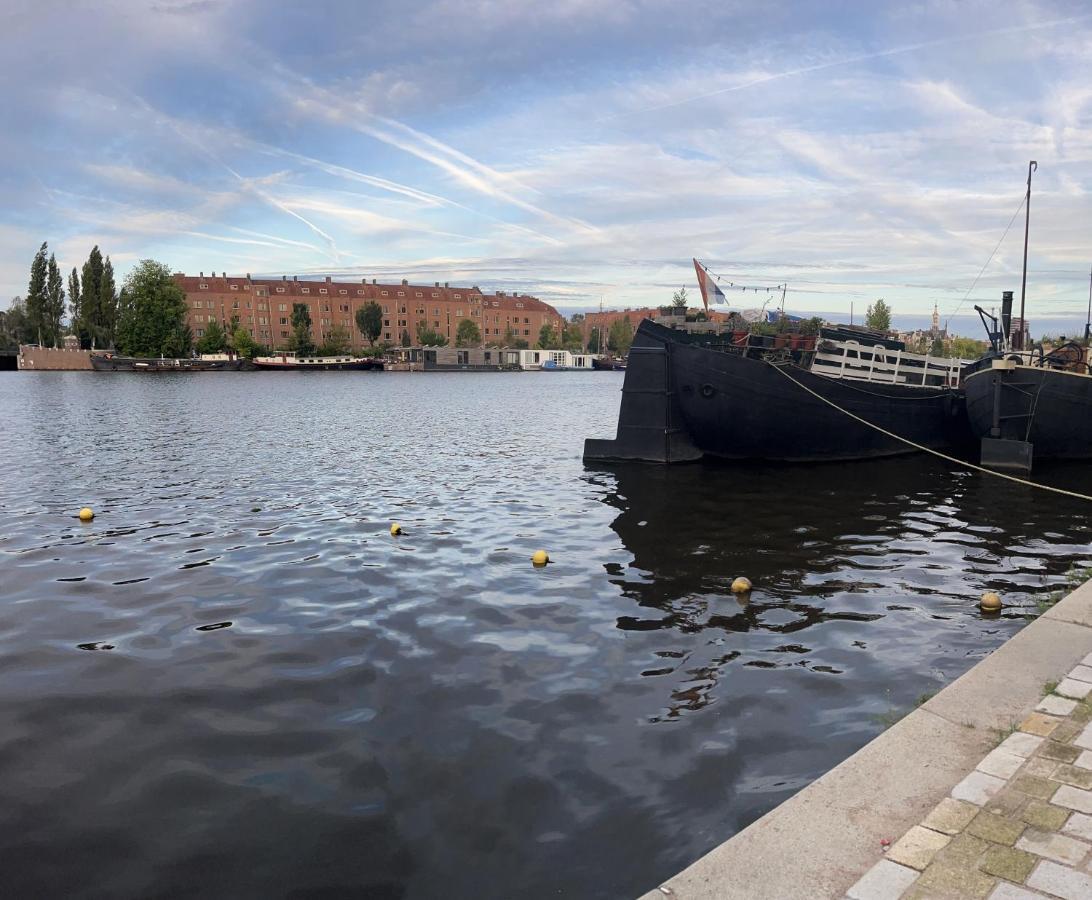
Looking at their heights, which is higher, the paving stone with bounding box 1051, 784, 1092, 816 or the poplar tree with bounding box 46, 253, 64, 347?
the poplar tree with bounding box 46, 253, 64, 347

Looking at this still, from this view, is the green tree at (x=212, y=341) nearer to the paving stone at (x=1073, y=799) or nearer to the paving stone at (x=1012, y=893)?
the paving stone at (x=1073, y=799)

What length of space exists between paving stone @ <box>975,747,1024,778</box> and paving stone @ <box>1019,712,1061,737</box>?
412 mm

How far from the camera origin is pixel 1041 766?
4.28m

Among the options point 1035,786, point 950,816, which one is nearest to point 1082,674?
point 1035,786

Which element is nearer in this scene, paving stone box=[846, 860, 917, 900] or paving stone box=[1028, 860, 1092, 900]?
paving stone box=[1028, 860, 1092, 900]

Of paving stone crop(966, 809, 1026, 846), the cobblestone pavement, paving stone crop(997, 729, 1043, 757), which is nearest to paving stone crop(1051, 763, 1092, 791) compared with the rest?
the cobblestone pavement

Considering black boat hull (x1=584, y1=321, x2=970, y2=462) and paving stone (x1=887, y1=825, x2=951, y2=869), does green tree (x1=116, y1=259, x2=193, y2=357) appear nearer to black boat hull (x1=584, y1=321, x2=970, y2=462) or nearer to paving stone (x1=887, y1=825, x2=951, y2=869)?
black boat hull (x1=584, y1=321, x2=970, y2=462)

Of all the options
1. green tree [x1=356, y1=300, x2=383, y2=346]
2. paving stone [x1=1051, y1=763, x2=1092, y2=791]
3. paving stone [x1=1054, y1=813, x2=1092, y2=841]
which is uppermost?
green tree [x1=356, y1=300, x2=383, y2=346]

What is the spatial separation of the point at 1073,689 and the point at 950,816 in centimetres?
224

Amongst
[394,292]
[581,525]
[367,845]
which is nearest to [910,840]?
[367,845]

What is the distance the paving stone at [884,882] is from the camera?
3.29 metres

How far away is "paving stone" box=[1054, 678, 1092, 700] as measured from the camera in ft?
17.3

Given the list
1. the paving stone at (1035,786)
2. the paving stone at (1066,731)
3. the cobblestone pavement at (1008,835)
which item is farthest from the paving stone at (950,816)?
the paving stone at (1066,731)

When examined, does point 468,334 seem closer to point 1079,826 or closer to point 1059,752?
point 1059,752
